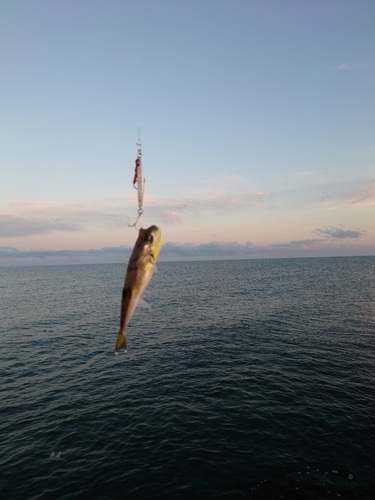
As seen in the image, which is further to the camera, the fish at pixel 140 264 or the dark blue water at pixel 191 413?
the dark blue water at pixel 191 413

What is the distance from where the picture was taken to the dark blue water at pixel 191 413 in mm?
17422

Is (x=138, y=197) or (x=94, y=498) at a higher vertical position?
(x=138, y=197)

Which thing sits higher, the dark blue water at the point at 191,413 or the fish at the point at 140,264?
the fish at the point at 140,264

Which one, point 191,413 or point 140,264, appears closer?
point 140,264

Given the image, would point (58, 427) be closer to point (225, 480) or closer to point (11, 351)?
point (225, 480)

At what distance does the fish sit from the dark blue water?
58.4 feet

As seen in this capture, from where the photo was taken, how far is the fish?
13.4 ft

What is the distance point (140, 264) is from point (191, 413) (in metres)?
24.3

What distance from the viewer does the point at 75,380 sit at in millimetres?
31781

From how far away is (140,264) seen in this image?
414 centimetres

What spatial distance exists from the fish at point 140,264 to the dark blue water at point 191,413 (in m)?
17.8

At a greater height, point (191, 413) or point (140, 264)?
point (140, 264)

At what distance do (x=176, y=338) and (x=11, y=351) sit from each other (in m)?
24.0

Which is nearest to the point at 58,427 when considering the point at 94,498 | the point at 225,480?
the point at 94,498
